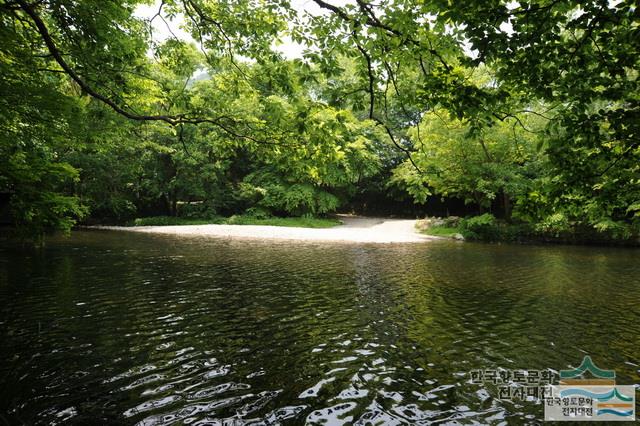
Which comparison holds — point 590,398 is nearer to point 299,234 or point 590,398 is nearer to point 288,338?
point 288,338

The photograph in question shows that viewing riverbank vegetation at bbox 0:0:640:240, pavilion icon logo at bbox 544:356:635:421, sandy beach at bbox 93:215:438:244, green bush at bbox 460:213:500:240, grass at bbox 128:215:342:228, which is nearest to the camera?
riverbank vegetation at bbox 0:0:640:240

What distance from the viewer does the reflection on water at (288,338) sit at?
499 cm

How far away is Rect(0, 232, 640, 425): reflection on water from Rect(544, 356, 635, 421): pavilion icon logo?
28 centimetres

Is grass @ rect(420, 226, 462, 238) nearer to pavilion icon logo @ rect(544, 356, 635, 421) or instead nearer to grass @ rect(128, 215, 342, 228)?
grass @ rect(128, 215, 342, 228)

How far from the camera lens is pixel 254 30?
757 cm

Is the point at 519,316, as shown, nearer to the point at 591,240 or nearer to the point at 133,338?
the point at 133,338

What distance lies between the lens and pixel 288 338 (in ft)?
24.5

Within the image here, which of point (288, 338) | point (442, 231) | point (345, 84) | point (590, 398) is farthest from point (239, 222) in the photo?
point (590, 398)

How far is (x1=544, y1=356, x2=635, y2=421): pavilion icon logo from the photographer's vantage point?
16.3 feet

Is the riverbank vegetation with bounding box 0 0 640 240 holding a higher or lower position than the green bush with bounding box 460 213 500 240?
higher

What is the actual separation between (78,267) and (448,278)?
44.2 feet

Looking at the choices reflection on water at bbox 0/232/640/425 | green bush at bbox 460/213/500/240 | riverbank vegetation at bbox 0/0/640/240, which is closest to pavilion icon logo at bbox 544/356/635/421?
reflection on water at bbox 0/232/640/425

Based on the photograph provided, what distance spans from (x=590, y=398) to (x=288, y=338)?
4913 mm

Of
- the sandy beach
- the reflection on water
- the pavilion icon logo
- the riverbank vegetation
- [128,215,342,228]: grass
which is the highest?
the riverbank vegetation
